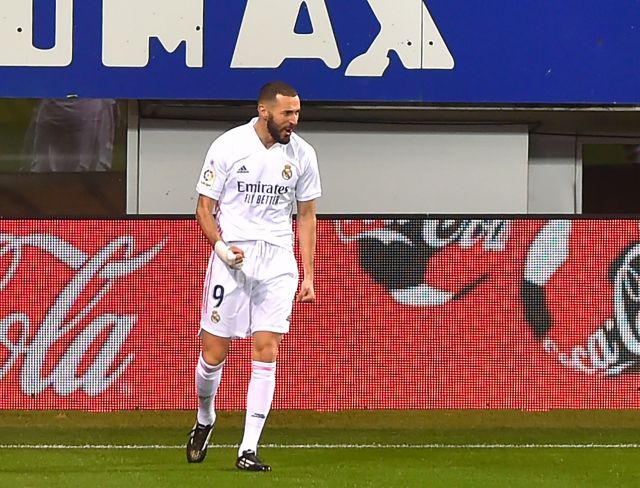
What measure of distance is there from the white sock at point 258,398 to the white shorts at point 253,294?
0.70 feet

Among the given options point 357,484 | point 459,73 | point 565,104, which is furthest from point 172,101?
point 357,484

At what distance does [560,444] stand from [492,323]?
1.30 metres

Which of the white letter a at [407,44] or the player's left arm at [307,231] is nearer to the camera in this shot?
the player's left arm at [307,231]

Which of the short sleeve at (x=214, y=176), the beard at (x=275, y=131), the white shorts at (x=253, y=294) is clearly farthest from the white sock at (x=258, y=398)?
the beard at (x=275, y=131)

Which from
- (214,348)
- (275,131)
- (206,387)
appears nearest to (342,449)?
(206,387)

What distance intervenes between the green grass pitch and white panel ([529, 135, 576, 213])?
10.3ft

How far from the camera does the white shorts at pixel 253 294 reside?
317 inches

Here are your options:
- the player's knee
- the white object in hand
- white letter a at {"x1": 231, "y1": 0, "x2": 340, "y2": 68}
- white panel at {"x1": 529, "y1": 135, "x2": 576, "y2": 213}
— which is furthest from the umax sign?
the white object in hand

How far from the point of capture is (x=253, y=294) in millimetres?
8109

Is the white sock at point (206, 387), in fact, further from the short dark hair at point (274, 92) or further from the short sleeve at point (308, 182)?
the short dark hair at point (274, 92)

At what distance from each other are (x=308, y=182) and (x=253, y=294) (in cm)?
69

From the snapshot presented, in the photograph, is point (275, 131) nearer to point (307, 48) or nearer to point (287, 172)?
point (287, 172)

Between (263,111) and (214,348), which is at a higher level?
(263,111)

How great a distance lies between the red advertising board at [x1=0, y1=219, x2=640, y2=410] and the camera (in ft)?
34.6
